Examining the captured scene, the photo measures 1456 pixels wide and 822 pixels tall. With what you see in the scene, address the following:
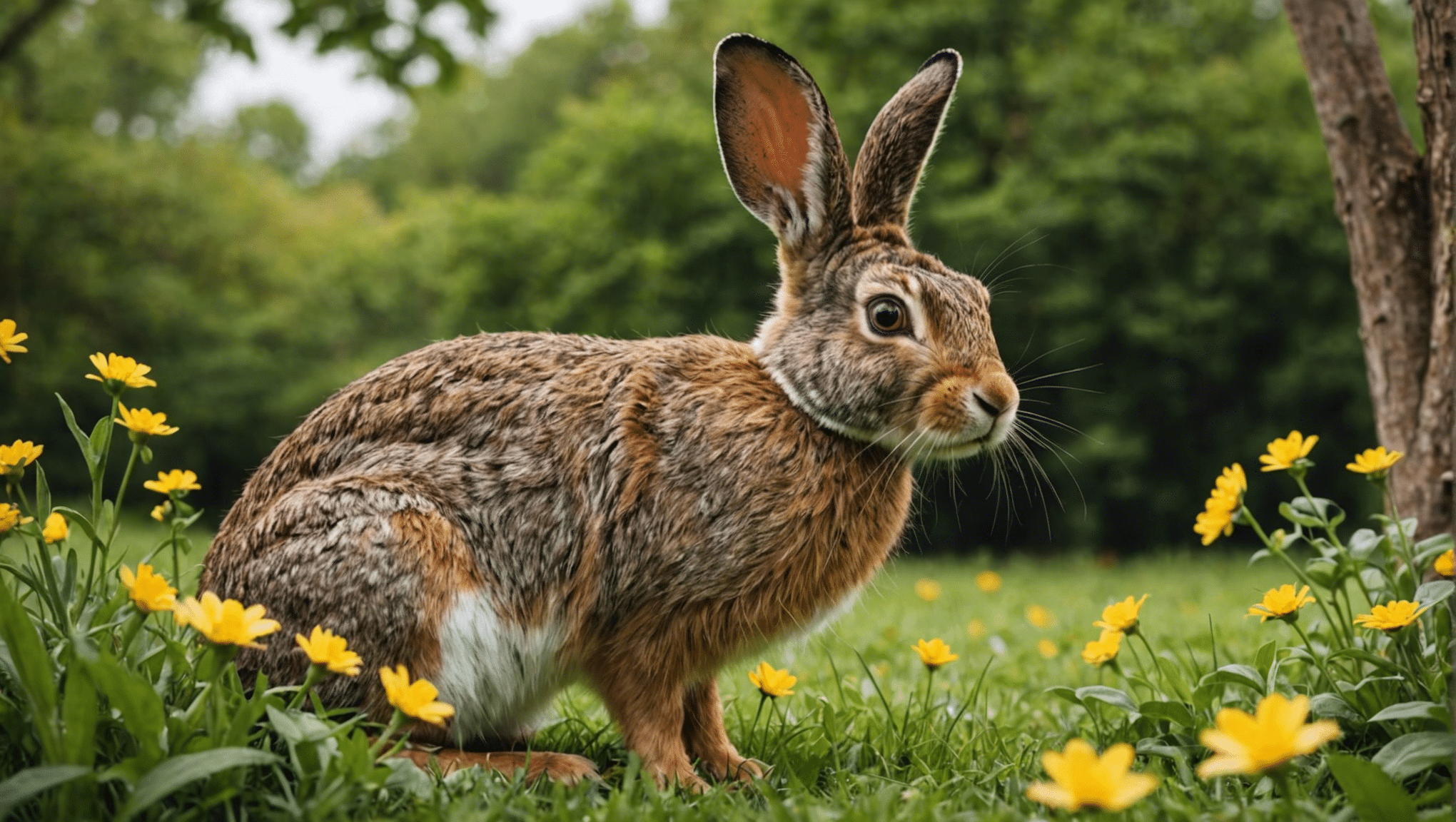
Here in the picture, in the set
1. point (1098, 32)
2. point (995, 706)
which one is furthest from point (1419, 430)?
point (1098, 32)

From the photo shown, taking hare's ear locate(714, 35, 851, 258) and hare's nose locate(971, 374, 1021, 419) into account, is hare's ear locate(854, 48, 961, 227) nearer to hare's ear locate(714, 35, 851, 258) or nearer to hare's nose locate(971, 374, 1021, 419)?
hare's ear locate(714, 35, 851, 258)

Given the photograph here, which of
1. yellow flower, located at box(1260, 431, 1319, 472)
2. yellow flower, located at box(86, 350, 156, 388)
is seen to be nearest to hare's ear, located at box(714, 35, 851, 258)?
yellow flower, located at box(1260, 431, 1319, 472)

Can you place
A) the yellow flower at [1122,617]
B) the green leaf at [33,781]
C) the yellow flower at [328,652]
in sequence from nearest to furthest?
1. the green leaf at [33,781]
2. the yellow flower at [328,652]
3. the yellow flower at [1122,617]

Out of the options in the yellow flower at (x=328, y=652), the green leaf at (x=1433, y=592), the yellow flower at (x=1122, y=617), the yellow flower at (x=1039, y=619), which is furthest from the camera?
the yellow flower at (x=1039, y=619)

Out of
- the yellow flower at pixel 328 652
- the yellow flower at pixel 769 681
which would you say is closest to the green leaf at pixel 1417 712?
the yellow flower at pixel 769 681

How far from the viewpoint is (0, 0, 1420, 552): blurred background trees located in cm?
1614

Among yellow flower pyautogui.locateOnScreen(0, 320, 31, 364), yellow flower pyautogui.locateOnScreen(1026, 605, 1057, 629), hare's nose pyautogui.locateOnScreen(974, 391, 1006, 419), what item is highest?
yellow flower pyautogui.locateOnScreen(0, 320, 31, 364)

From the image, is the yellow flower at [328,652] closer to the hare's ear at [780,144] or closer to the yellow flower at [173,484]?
the yellow flower at [173,484]

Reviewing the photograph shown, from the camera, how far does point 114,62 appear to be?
88.8 ft

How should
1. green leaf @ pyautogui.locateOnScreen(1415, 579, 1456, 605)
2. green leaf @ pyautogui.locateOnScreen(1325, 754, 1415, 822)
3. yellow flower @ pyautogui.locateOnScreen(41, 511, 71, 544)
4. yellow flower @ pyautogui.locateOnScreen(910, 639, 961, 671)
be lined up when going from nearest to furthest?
green leaf @ pyautogui.locateOnScreen(1325, 754, 1415, 822)
yellow flower @ pyautogui.locateOnScreen(41, 511, 71, 544)
green leaf @ pyautogui.locateOnScreen(1415, 579, 1456, 605)
yellow flower @ pyautogui.locateOnScreen(910, 639, 961, 671)

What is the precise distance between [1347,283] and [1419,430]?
50.3 ft

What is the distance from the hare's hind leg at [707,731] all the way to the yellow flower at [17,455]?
1.87 metres

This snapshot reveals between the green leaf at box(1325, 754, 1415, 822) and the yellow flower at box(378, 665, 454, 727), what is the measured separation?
1.76 metres

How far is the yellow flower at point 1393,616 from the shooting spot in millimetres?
2699
